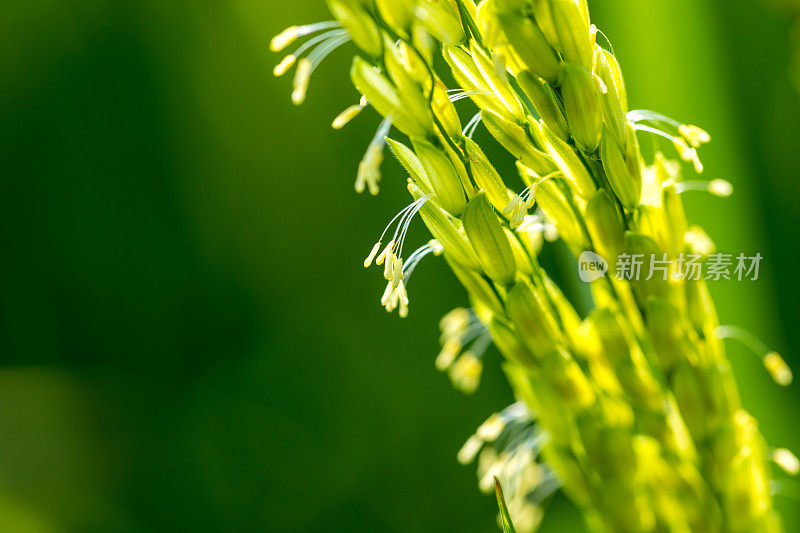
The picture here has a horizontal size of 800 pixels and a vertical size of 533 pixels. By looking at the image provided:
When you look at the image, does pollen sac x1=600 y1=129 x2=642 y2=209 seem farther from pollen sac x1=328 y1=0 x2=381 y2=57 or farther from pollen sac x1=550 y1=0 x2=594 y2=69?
pollen sac x1=328 y1=0 x2=381 y2=57

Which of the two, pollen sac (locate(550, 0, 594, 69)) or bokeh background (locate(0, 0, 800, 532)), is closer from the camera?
pollen sac (locate(550, 0, 594, 69))

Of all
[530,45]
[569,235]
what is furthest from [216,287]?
[530,45]

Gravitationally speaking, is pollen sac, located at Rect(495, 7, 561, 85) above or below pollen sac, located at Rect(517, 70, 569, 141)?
above

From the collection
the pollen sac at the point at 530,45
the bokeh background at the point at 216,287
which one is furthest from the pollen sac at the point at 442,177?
the bokeh background at the point at 216,287

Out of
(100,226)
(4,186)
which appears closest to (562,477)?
(100,226)

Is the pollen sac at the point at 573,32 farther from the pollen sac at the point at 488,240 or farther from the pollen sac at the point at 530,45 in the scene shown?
the pollen sac at the point at 488,240

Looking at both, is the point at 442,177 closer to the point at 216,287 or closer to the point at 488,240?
the point at 488,240

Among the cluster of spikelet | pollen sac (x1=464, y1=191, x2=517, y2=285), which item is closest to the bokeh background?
the cluster of spikelet
